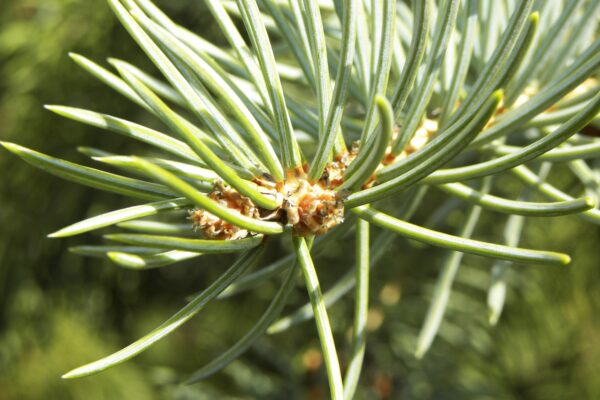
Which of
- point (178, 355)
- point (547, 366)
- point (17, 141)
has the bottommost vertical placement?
point (547, 366)

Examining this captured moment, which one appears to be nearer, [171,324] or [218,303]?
[171,324]

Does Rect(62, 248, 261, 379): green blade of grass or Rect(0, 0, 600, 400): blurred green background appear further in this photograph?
Result: Rect(0, 0, 600, 400): blurred green background

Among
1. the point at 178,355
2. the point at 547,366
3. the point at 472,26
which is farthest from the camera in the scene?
the point at 178,355

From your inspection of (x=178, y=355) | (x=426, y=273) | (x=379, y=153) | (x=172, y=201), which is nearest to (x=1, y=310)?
(x=178, y=355)

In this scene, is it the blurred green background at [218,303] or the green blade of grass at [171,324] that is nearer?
the green blade of grass at [171,324]

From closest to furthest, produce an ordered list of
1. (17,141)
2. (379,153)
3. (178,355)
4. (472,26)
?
1. (379,153)
2. (472,26)
3. (17,141)
4. (178,355)

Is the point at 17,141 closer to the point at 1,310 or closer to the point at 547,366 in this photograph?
the point at 1,310

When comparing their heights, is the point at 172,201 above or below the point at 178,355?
above

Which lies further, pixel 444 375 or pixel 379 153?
pixel 444 375
